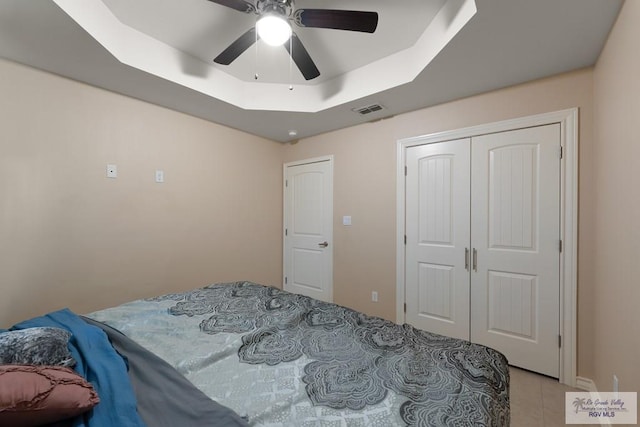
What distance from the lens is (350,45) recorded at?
7.05ft

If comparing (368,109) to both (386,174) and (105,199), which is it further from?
(105,199)

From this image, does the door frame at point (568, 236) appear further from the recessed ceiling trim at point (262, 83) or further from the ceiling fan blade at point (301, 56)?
the ceiling fan blade at point (301, 56)

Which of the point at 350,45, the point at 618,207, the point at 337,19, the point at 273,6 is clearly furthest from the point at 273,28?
the point at 618,207

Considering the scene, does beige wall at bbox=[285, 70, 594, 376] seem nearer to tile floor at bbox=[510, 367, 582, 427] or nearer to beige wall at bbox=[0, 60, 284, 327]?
tile floor at bbox=[510, 367, 582, 427]

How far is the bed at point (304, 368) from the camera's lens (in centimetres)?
83

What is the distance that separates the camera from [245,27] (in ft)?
6.39

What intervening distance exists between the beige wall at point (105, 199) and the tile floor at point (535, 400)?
281 centimetres

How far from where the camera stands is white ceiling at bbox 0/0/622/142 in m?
1.49

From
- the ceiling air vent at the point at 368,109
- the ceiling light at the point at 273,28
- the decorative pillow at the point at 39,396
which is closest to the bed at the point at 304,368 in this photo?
the decorative pillow at the point at 39,396

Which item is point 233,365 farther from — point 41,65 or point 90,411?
point 41,65

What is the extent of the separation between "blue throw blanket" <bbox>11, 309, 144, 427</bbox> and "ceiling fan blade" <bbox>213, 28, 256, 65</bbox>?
1.75 m

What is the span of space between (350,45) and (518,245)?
212 cm

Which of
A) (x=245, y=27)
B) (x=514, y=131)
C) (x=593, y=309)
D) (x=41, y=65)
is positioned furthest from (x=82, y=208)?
(x=593, y=309)

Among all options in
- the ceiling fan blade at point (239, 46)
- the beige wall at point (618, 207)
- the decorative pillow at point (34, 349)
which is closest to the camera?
the decorative pillow at point (34, 349)
